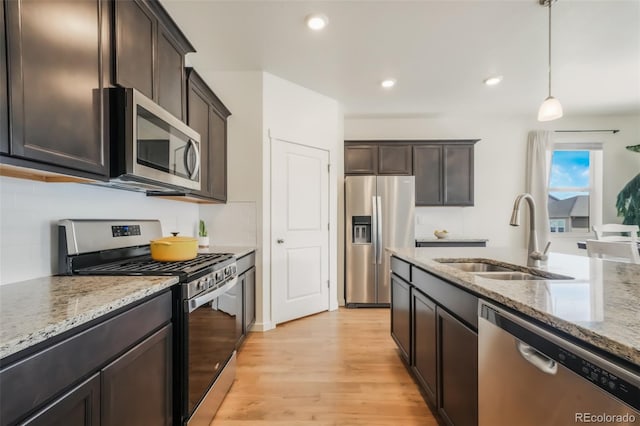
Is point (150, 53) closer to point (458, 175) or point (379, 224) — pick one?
point (379, 224)

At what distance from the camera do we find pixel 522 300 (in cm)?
90

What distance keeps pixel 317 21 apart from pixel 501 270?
7.34ft

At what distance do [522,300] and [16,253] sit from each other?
6.28 ft

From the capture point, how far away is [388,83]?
3.35 meters

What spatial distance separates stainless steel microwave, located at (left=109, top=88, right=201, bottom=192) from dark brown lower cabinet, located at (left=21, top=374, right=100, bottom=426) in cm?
87

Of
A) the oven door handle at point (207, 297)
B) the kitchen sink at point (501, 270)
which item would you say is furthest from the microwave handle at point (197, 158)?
the kitchen sink at point (501, 270)

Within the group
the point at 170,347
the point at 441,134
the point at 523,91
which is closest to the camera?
the point at 170,347

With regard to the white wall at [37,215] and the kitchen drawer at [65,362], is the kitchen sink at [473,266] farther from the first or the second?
the white wall at [37,215]

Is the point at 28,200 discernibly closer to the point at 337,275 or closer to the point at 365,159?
the point at 337,275

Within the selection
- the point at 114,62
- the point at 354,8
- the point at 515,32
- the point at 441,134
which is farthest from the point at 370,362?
the point at 441,134

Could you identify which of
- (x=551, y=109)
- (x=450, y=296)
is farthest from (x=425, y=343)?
(x=551, y=109)

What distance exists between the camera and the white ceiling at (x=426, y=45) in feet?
7.08

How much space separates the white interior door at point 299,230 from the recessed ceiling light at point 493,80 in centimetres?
203
